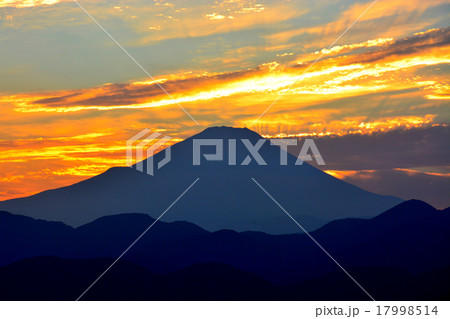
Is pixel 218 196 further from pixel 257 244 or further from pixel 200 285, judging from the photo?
pixel 200 285

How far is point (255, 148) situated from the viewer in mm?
16125

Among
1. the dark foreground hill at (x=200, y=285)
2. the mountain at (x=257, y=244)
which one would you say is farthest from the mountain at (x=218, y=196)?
the dark foreground hill at (x=200, y=285)

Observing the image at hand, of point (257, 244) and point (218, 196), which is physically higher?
point (218, 196)

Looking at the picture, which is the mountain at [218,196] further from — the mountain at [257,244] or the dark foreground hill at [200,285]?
the dark foreground hill at [200,285]

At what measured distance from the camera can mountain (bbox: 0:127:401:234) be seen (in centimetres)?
1567

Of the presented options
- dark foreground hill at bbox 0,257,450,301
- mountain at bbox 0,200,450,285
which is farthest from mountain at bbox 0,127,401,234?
dark foreground hill at bbox 0,257,450,301

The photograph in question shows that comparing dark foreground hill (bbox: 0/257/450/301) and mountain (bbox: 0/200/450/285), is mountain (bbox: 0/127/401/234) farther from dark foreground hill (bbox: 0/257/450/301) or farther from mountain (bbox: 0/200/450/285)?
dark foreground hill (bbox: 0/257/450/301)

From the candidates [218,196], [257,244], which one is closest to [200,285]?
[257,244]

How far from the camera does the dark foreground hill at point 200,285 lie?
572 inches

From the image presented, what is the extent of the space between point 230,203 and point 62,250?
14.1ft

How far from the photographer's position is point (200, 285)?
14742 millimetres

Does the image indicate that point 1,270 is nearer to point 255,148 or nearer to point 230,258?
point 230,258

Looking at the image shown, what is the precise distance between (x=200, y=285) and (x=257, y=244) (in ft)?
5.68

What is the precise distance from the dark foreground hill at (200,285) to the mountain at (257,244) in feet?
0.70
